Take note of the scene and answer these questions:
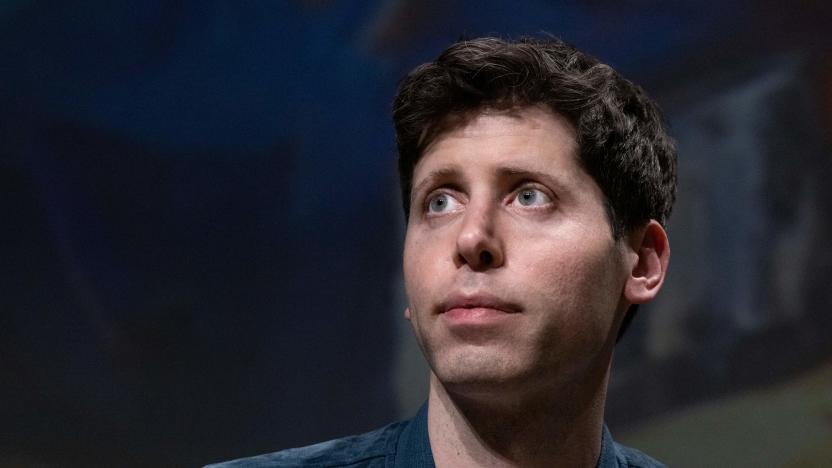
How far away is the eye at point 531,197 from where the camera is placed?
158 centimetres

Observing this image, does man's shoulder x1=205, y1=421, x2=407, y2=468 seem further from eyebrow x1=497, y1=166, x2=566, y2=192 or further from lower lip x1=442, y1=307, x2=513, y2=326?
eyebrow x1=497, y1=166, x2=566, y2=192

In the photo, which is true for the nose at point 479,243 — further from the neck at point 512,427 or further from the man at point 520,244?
the neck at point 512,427

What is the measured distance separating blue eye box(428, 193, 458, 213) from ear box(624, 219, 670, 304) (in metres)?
0.33

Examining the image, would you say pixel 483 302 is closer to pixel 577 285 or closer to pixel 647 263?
pixel 577 285

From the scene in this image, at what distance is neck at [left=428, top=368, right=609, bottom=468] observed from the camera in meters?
1.60

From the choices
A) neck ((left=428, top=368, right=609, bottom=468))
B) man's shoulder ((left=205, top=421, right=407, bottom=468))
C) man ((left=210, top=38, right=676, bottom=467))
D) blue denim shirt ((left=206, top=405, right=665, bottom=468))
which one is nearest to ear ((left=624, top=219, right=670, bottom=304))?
man ((left=210, top=38, right=676, bottom=467))

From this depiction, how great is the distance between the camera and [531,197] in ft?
5.21

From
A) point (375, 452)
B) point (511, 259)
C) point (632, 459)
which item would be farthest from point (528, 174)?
point (632, 459)

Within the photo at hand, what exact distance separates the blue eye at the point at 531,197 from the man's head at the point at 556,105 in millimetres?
105

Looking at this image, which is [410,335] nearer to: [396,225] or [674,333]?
[396,225]

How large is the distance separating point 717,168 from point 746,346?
1.82 ft

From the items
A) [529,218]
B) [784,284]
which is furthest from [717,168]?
[529,218]

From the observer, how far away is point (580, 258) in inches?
61.4

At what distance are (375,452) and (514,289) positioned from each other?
502 millimetres
